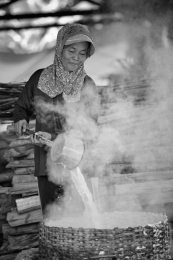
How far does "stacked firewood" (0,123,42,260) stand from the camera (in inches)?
189

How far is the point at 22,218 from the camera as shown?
15.8ft

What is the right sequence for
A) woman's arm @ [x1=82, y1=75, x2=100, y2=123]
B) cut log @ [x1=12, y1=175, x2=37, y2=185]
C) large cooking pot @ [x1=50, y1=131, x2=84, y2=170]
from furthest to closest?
1. cut log @ [x1=12, y1=175, x2=37, y2=185]
2. woman's arm @ [x1=82, y1=75, x2=100, y2=123]
3. large cooking pot @ [x1=50, y1=131, x2=84, y2=170]

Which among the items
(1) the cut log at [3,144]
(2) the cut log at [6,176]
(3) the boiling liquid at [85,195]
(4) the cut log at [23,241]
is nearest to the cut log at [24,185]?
(2) the cut log at [6,176]

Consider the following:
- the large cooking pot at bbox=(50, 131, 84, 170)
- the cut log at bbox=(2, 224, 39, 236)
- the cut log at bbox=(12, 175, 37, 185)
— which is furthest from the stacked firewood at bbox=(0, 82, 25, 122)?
the large cooking pot at bbox=(50, 131, 84, 170)

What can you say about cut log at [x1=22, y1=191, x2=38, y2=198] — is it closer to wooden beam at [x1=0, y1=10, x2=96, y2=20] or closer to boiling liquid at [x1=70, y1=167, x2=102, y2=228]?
boiling liquid at [x1=70, y1=167, x2=102, y2=228]

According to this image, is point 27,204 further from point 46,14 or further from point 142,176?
point 46,14

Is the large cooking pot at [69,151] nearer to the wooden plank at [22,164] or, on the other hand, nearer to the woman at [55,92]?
the woman at [55,92]

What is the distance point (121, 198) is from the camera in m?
4.68

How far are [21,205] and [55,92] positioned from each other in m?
1.94

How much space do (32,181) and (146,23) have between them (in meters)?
2.68

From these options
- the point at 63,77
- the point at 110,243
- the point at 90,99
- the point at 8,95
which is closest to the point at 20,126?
the point at 63,77

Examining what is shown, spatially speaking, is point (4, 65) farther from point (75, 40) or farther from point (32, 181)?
point (75, 40)

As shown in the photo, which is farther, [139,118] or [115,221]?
[139,118]

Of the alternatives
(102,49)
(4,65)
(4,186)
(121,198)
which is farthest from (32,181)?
(102,49)
